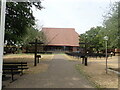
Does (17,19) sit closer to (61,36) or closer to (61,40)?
(61,40)

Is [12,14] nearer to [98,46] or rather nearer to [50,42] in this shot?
[98,46]

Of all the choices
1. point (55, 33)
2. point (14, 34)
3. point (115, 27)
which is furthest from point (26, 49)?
point (115, 27)

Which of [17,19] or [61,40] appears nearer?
[17,19]

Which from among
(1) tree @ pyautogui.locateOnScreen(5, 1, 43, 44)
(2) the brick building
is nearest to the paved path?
(1) tree @ pyautogui.locateOnScreen(5, 1, 43, 44)

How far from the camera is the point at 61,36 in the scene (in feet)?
216

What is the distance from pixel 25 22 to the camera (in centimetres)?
1739

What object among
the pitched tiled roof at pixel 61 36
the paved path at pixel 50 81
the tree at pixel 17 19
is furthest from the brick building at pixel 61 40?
the paved path at pixel 50 81

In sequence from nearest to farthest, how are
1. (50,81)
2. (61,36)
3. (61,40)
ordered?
1. (50,81)
2. (61,40)
3. (61,36)

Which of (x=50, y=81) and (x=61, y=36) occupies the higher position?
(x=61, y=36)

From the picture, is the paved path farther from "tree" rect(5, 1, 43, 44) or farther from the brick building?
the brick building

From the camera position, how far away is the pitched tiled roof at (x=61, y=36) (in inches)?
2504

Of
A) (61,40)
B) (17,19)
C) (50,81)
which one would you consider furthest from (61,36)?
(50,81)

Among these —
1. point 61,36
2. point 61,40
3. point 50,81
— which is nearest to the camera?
point 50,81

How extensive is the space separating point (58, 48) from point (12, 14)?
47.9 meters
